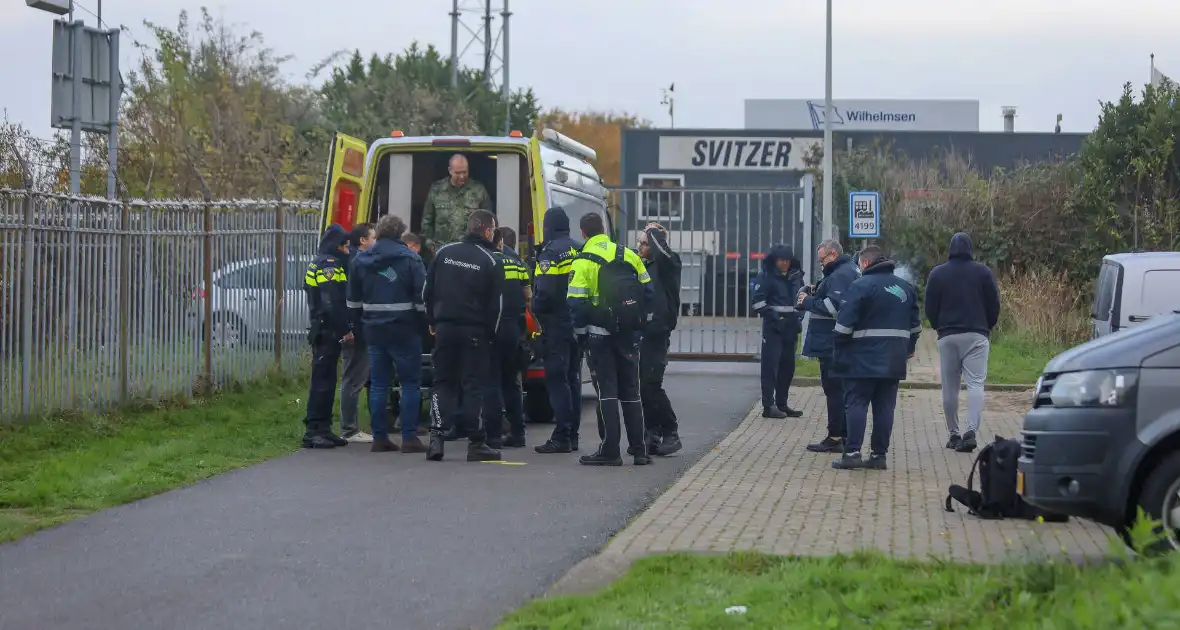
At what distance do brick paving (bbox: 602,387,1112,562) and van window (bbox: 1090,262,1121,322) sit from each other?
2.24 metres

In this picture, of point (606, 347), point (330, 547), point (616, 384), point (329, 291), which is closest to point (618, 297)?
point (606, 347)

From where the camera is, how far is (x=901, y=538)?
793 cm

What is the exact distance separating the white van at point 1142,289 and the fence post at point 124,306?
8.74m

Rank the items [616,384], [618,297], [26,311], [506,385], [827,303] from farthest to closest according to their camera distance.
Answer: [506,385] < [827,303] < [26,311] < [616,384] < [618,297]

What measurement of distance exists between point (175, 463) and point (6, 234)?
7.34 feet

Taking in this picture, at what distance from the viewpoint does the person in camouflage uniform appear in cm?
1405

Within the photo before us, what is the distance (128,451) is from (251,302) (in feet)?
14.4

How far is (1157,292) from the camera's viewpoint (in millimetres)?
13734

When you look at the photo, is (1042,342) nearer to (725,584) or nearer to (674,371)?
(674,371)

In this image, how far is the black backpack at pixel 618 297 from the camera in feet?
36.0

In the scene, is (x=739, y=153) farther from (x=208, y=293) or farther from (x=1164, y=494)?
(x=1164, y=494)

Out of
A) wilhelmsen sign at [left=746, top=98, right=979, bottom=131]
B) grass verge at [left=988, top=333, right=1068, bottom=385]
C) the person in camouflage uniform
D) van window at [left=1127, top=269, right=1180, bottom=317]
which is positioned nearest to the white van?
van window at [left=1127, top=269, right=1180, bottom=317]

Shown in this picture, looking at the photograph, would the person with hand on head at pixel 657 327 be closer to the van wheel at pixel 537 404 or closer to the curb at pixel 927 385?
the van wheel at pixel 537 404

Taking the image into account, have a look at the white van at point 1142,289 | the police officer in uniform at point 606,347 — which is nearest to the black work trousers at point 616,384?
the police officer in uniform at point 606,347
